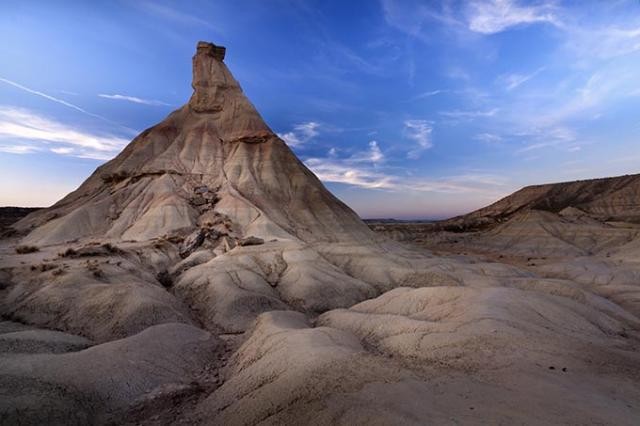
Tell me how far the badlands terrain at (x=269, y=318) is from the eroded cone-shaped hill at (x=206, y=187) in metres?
0.27

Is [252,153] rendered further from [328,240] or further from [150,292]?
[150,292]

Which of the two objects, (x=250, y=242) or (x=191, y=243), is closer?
(x=250, y=242)

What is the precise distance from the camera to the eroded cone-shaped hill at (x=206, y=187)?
127 feet

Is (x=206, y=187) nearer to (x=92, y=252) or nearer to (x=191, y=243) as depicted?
(x=191, y=243)

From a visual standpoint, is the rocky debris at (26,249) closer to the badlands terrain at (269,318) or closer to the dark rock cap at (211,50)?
the badlands terrain at (269,318)

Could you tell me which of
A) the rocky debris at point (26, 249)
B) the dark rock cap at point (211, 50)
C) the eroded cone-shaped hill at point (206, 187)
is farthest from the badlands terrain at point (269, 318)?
the dark rock cap at point (211, 50)

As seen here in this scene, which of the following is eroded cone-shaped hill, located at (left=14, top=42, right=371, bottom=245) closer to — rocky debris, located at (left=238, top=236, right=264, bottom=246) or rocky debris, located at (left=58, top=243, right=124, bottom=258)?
rocky debris, located at (left=238, top=236, right=264, bottom=246)

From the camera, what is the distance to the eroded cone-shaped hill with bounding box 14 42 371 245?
38.8 meters

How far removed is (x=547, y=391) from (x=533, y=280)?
23019 mm

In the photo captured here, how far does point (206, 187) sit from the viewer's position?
45906 millimetres

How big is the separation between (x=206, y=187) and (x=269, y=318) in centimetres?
3193

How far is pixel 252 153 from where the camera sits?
51812 mm

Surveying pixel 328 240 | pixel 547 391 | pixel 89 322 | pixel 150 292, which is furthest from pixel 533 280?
pixel 89 322

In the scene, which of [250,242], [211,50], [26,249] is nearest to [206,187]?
[250,242]
